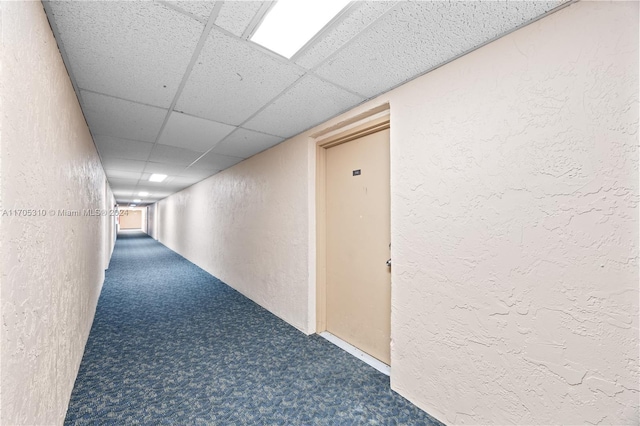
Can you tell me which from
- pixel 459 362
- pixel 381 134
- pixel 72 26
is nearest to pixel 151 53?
pixel 72 26

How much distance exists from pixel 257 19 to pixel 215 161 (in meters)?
3.41

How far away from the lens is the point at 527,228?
1.33 meters

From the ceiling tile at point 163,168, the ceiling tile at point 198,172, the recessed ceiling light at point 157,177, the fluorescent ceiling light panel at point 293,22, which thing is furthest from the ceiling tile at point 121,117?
the recessed ceiling light at point 157,177

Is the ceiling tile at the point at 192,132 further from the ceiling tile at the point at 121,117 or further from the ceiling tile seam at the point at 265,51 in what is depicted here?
the ceiling tile seam at the point at 265,51

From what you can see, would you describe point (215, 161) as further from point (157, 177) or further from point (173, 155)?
point (157, 177)

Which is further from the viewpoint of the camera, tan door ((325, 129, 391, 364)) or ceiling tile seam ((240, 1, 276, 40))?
tan door ((325, 129, 391, 364))

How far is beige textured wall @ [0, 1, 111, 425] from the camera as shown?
0.89m

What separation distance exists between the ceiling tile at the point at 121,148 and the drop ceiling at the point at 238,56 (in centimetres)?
58

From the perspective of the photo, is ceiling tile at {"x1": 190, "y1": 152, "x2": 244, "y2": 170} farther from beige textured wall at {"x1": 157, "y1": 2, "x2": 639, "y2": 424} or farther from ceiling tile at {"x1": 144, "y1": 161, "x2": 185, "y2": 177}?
beige textured wall at {"x1": 157, "y1": 2, "x2": 639, "y2": 424}

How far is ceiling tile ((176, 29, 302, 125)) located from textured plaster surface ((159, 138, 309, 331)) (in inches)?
36.4

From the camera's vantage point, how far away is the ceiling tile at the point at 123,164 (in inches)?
168

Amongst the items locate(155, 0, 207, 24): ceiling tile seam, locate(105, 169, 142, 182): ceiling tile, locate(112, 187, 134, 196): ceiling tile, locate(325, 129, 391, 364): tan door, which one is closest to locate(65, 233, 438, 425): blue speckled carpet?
locate(325, 129, 391, 364): tan door

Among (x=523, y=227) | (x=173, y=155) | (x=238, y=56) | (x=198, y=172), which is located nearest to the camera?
(x=523, y=227)

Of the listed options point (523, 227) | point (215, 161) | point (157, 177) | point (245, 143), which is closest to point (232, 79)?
point (245, 143)
